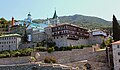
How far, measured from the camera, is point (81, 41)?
224ft

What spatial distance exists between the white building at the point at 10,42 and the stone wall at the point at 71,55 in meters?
11.7

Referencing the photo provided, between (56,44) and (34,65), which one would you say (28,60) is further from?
(34,65)

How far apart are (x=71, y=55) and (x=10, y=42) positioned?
69.9 ft

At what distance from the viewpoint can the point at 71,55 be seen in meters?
56.3

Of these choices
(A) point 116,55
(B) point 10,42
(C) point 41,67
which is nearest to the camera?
(C) point 41,67

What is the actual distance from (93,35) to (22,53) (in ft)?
61.8

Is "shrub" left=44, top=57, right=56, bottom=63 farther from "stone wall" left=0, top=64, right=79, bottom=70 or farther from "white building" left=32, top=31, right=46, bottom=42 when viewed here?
"white building" left=32, top=31, right=46, bottom=42

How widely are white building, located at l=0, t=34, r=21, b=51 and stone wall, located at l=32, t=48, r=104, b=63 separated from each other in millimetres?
11721

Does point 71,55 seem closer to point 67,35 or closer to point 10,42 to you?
point 67,35

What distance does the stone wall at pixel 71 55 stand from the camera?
54.2m

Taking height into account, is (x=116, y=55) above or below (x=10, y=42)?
below

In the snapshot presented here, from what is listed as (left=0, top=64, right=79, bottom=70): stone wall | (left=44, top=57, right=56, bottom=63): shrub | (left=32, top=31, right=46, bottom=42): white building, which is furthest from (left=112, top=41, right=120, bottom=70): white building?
(left=32, top=31, right=46, bottom=42): white building

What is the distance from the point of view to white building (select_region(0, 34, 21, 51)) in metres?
70.7

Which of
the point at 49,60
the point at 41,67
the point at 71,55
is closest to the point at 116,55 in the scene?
the point at 71,55
